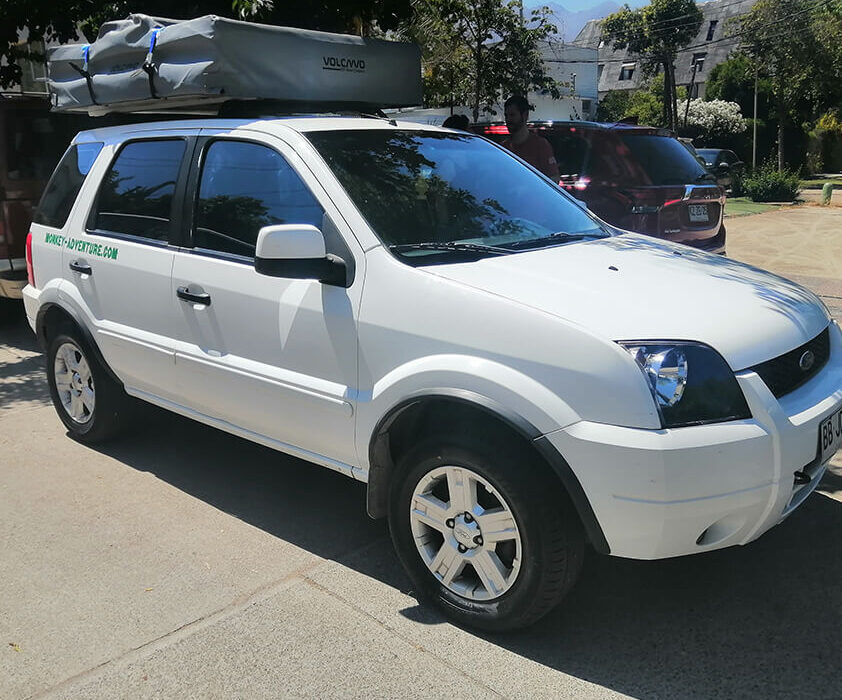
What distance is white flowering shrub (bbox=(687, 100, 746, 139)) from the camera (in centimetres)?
3859

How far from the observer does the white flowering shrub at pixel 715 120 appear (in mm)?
38594

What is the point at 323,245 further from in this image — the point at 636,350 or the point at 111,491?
the point at 111,491

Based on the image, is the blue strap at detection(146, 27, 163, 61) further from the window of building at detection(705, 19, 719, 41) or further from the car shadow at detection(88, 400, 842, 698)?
the window of building at detection(705, 19, 719, 41)

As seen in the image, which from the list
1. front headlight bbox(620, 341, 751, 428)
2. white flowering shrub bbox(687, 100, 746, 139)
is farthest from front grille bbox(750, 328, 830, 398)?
white flowering shrub bbox(687, 100, 746, 139)

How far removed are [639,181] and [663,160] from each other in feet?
1.59

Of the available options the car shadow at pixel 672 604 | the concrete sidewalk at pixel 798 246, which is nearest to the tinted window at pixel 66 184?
the car shadow at pixel 672 604

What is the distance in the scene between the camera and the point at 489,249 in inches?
141

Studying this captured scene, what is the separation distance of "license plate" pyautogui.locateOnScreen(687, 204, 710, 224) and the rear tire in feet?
16.8

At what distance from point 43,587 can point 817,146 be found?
43.7 metres

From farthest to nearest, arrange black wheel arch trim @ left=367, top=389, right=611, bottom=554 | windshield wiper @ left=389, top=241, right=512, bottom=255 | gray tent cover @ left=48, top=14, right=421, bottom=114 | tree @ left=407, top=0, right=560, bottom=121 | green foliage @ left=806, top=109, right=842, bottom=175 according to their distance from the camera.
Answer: green foliage @ left=806, top=109, right=842, bottom=175 → tree @ left=407, top=0, right=560, bottom=121 → gray tent cover @ left=48, top=14, right=421, bottom=114 → windshield wiper @ left=389, top=241, right=512, bottom=255 → black wheel arch trim @ left=367, top=389, right=611, bottom=554

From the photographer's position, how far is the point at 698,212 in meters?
7.82

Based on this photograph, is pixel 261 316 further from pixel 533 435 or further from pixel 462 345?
pixel 533 435

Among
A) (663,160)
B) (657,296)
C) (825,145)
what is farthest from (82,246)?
(825,145)

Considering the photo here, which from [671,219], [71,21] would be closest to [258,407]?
Result: [671,219]
